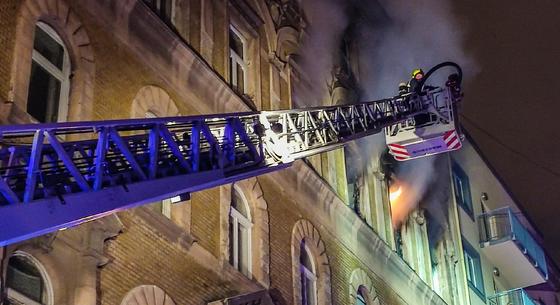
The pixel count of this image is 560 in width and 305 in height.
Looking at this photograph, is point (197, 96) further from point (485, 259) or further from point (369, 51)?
point (485, 259)

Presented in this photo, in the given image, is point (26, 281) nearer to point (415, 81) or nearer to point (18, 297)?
point (18, 297)

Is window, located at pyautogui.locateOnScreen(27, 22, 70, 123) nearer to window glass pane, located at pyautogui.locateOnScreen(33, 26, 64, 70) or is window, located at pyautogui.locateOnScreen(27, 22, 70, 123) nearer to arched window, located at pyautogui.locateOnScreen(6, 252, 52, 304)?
window glass pane, located at pyautogui.locateOnScreen(33, 26, 64, 70)

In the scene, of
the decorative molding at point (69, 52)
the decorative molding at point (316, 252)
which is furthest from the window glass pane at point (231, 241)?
the decorative molding at point (69, 52)

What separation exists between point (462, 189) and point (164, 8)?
17.0 meters

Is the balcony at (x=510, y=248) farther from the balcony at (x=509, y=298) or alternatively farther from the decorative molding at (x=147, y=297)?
the decorative molding at (x=147, y=297)

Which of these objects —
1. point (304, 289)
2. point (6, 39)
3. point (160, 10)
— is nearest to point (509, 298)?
point (304, 289)

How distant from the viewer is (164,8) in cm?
1608

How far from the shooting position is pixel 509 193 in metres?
35.1

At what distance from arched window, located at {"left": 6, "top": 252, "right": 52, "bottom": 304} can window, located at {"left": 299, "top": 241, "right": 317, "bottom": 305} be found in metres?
7.37

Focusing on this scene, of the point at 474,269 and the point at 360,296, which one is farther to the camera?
the point at 474,269

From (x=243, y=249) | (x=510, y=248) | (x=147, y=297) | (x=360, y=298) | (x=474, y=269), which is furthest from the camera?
(x=510, y=248)

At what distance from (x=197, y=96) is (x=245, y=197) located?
2.04 m

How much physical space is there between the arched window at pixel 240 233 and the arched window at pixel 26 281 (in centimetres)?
466

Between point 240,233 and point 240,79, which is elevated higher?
point 240,79
